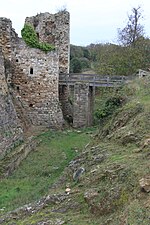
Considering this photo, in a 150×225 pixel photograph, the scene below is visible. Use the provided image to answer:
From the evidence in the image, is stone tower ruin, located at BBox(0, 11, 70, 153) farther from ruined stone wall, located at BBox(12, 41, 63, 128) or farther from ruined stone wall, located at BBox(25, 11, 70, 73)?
ruined stone wall, located at BBox(25, 11, 70, 73)

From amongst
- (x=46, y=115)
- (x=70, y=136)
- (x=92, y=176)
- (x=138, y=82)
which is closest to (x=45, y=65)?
(x=46, y=115)

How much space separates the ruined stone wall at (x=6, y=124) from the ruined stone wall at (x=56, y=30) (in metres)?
7.73

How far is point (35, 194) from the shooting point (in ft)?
37.4

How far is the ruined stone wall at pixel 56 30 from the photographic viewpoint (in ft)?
82.6

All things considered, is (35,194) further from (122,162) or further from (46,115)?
(46,115)

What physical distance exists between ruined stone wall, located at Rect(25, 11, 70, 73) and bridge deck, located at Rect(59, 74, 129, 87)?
129cm

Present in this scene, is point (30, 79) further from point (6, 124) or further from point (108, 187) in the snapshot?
point (108, 187)

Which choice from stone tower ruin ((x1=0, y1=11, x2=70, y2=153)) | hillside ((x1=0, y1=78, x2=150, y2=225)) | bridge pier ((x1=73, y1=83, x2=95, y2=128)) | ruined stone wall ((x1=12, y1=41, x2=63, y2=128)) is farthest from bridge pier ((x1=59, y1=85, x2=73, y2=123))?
hillside ((x1=0, y1=78, x2=150, y2=225))

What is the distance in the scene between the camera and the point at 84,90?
23.4 metres

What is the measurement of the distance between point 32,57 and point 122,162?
14.1 meters

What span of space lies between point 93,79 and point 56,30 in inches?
162

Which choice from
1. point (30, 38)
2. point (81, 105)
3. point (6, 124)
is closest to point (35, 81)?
point (30, 38)

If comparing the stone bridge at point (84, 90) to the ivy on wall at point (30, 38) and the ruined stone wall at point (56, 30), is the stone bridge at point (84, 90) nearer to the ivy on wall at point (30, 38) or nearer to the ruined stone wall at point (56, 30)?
the ruined stone wall at point (56, 30)

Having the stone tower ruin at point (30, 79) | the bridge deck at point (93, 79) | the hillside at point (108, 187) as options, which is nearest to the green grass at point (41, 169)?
the hillside at point (108, 187)
